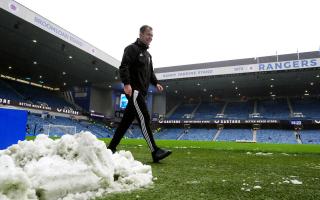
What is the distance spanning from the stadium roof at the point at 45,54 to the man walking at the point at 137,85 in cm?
1509

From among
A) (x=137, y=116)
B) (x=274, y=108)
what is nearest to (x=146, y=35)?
(x=137, y=116)

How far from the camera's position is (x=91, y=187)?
145 centimetres

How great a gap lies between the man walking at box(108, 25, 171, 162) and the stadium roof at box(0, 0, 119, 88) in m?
15.1

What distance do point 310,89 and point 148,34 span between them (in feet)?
122

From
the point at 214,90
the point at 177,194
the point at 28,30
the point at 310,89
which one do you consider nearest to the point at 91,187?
the point at 177,194

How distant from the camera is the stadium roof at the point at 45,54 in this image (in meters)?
17.3

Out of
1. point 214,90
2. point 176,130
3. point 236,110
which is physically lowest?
point 176,130

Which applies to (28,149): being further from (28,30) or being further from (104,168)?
(28,30)

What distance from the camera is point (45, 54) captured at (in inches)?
943

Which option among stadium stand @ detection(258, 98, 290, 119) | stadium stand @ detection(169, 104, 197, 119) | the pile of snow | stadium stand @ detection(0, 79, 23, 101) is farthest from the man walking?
stadium stand @ detection(169, 104, 197, 119)

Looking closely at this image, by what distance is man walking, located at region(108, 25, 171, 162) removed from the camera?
129 inches

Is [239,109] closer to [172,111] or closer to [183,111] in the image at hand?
[183,111]

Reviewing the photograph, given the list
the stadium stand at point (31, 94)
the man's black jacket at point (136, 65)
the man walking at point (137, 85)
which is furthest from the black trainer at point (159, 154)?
the stadium stand at point (31, 94)

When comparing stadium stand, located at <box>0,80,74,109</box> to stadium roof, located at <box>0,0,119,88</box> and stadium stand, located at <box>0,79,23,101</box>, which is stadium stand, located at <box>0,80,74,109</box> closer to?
stadium stand, located at <box>0,79,23,101</box>
